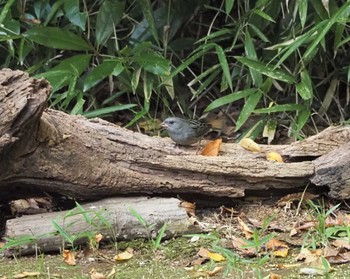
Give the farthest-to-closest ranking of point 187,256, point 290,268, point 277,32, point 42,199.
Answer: point 277,32, point 42,199, point 187,256, point 290,268

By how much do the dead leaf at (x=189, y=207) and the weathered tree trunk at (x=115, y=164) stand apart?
0.25 ft

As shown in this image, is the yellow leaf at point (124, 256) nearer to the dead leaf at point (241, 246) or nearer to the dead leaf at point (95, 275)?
the dead leaf at point (95, 275)

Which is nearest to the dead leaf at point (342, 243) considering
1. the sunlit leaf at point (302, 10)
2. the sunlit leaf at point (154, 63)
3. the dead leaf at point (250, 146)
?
the dead leaf at point (250, 146)

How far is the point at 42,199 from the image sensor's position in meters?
4.72

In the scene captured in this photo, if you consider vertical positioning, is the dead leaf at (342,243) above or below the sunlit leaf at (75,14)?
below

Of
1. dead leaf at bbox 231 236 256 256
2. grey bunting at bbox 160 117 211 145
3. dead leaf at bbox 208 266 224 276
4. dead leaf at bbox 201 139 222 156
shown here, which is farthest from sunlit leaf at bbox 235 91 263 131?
dead leaf at bbox 208 266 224 276

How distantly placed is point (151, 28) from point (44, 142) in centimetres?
213

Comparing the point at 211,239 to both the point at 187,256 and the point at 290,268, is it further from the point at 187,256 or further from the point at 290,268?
the point at 290,268

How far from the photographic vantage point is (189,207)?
4.37 metres

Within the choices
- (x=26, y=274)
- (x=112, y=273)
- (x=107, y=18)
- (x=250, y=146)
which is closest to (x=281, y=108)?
(x=250, y=146)

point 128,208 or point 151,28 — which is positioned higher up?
point 151,28

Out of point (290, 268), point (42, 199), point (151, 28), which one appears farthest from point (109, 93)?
point (290, 268)

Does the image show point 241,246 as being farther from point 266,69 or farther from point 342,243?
point 266,69

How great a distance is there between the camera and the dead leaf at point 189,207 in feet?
14.1
